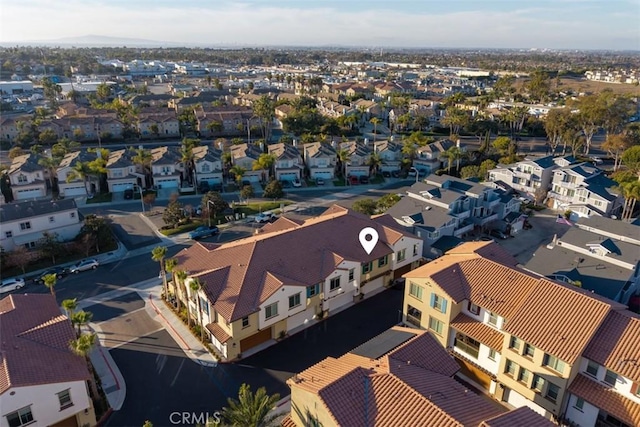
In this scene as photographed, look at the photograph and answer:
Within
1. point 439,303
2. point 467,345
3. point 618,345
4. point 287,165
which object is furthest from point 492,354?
point 287,165

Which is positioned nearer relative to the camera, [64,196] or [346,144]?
[64,196]

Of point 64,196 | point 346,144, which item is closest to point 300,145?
point 346,144

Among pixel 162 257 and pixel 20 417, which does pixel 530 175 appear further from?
pixel 20 417

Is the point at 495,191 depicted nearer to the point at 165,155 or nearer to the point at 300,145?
the point at 300,145

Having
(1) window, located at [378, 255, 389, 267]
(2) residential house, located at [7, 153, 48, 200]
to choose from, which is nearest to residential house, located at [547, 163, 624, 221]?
(1) window, located at [378, 255, 389, 267]

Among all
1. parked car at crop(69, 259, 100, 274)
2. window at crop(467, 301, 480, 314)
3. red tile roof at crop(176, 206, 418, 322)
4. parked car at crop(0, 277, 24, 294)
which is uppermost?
red tile roof at crop(176, 206, 418, 322)

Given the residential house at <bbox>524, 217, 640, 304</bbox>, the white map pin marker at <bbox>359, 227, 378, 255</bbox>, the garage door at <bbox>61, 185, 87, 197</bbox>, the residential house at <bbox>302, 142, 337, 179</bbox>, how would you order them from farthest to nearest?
1. the residential house at <bbox>302, 142, 337, 179</bbox>
2. the garage door at <bbox>61, 185, 87, 197</bbox>
3. the white map pin marker at <bbox>359, 227, 378, 255</bbox>
4. the residential house at <bbox>524, 217, 640, 304</bbox>

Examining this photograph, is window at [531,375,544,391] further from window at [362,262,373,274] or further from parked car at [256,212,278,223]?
parked car at [256,212,278,223]
